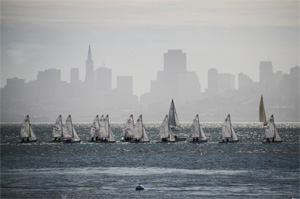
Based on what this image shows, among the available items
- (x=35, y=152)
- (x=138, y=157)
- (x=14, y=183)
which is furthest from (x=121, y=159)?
(x=14, y=183)

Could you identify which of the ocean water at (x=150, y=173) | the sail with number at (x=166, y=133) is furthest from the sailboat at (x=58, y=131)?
the sail with number at (x=166, y=133)

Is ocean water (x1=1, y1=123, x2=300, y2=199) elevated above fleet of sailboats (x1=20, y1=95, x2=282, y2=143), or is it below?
below

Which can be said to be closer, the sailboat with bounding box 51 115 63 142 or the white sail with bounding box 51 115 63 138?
the sailboat with bounding box 51 115 63 142

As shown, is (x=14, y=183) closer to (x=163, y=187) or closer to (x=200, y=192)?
(x=163, y=187)

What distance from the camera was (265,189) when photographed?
249ft

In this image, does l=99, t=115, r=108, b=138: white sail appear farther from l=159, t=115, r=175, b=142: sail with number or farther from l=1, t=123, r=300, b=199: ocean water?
l=1, t=123, r=300, b=199: ocean water

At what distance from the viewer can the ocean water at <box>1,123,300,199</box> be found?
73500 millimetres

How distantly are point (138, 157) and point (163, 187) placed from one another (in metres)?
43.2

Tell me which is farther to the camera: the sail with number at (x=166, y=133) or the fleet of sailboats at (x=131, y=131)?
the fleet of sailboats at (x=131, y=131)

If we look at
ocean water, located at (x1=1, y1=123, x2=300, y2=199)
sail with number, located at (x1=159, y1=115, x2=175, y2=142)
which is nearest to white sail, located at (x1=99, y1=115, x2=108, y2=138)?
sail with number, located at (x1=159, y1=115, x2=175, y2=142)

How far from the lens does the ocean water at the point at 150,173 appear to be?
7350 cm

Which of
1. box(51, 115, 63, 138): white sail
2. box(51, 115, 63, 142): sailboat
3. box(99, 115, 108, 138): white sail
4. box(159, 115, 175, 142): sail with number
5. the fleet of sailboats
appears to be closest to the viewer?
box(159, 115, 175, 142): sail with number

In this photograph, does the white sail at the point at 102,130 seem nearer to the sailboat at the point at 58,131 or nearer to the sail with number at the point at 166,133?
the sailboat at the point at 58,131

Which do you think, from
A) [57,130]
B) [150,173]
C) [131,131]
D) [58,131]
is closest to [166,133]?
[131,131]
